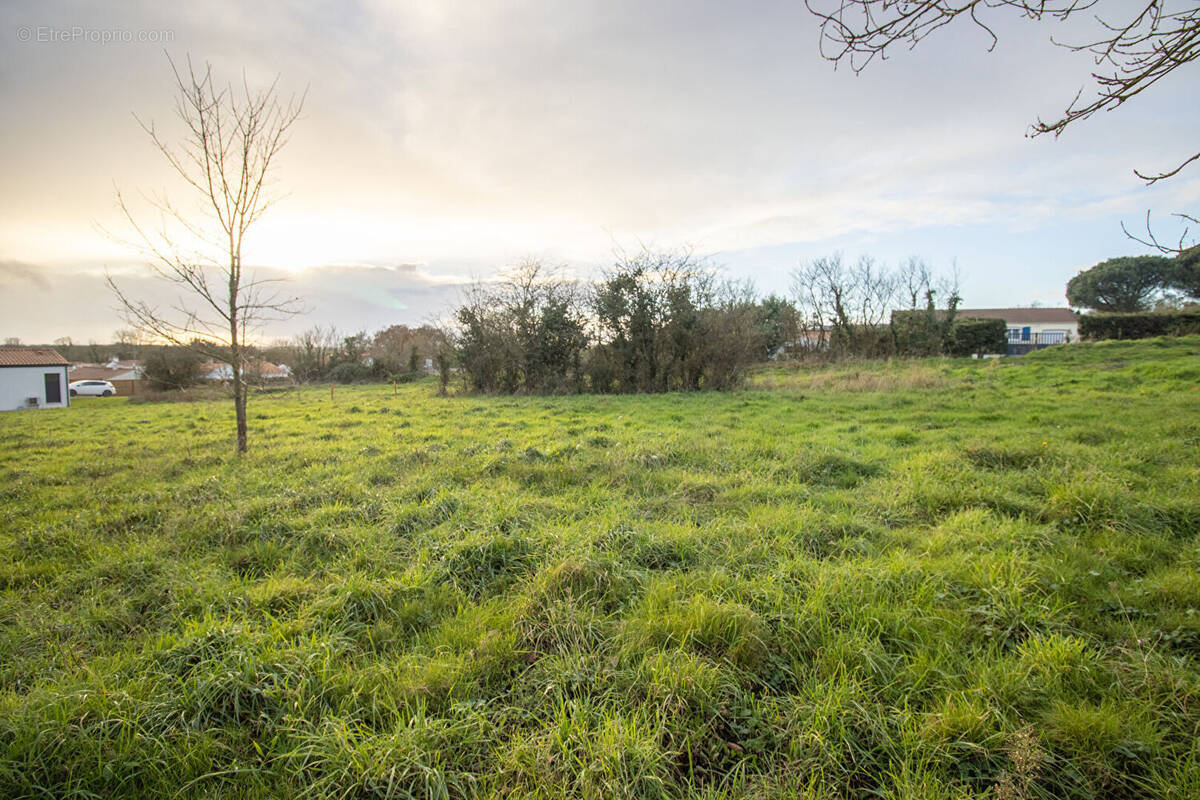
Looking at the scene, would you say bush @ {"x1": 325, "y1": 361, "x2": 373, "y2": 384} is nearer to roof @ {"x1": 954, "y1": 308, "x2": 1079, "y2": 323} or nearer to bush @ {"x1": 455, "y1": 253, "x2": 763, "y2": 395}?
bush @ {"x1": 455, "y1": 253, "x2": 763, "y2": 395}

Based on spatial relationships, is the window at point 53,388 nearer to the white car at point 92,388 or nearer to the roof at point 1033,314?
the white car at point 92,388

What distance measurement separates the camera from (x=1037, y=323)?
48.7 meters

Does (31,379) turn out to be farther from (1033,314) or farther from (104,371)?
(1033,314)

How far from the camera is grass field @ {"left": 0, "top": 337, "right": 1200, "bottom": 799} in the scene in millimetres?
1888

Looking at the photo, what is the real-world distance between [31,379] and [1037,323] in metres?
78.0

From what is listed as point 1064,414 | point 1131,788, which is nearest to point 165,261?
point 1131,788

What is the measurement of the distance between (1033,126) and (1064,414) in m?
7.44

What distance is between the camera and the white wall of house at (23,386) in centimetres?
2797

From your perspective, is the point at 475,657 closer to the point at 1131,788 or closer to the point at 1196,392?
the point at 1131,788

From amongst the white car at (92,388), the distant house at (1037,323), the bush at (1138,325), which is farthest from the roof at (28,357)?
the distant house at (1037,323)

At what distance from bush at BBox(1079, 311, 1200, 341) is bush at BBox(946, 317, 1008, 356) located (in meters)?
4.32

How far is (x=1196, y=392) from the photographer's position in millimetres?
9391

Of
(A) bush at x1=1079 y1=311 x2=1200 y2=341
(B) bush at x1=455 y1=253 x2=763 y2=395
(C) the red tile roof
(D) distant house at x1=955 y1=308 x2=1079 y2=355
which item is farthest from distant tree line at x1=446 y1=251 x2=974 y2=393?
(C) the red tile roof

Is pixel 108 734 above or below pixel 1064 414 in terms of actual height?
below
